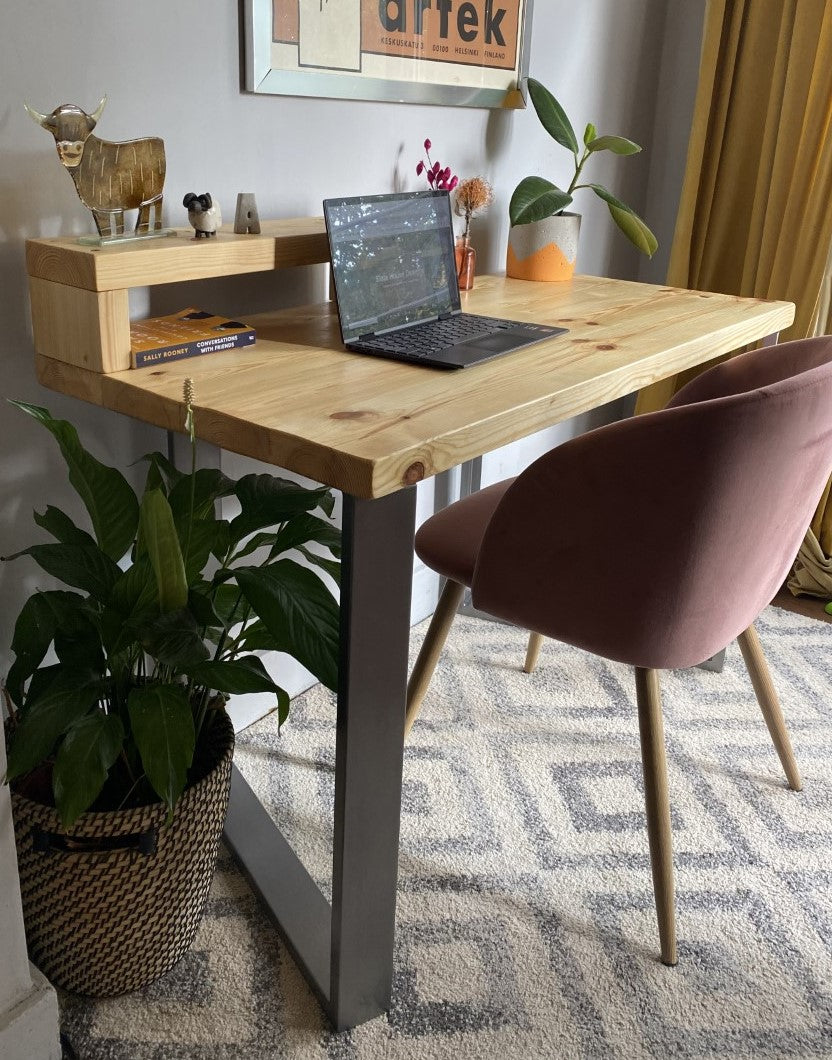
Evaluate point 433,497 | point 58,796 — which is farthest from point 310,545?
point 58,796

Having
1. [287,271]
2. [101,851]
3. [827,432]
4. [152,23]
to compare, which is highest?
[152,23]

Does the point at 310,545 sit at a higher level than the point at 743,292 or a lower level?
lower

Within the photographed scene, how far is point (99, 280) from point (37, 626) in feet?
1.40

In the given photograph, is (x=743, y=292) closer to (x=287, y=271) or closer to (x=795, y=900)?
(x=287, y=271)

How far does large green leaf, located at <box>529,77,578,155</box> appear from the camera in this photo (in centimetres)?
196

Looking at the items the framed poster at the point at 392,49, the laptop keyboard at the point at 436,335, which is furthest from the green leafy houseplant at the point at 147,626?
the framed poster at the point at 392,49

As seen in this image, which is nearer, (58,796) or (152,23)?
(58,796)

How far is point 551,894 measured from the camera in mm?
1541

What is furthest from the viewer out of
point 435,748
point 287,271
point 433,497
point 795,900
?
point 433,497

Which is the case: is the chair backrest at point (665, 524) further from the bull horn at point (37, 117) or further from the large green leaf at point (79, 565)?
the bull horn at point (37, 117)

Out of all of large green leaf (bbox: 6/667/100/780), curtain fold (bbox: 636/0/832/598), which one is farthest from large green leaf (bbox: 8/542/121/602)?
curtain fold (bbox: 636/0/832/598)

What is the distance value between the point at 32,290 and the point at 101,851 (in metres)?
0.71

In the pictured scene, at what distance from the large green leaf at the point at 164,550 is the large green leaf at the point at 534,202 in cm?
110

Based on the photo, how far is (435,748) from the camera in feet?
6.17
